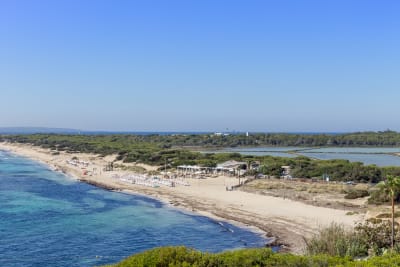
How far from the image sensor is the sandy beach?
32.2 meters

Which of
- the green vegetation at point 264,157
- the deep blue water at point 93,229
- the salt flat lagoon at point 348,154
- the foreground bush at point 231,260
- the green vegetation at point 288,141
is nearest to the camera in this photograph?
the foreground bush at point 231,260

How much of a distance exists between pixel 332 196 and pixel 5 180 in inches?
1807

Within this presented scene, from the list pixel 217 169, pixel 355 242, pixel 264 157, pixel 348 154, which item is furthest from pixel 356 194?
pixel 348 154

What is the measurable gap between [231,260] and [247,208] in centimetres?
A: 2479

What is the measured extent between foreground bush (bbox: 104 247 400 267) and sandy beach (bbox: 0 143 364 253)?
10901mm

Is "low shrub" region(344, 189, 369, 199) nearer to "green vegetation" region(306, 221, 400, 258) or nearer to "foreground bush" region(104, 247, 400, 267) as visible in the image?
"green vegetation" region(306, 221, 400, 258)

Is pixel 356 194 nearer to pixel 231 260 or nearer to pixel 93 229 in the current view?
pixel 93 229

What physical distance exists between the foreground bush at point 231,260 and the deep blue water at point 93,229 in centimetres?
1148

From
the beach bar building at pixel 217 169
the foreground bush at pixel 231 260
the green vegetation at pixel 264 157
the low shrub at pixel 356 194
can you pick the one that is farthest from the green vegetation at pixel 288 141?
the foreground bush at pixel 231 260

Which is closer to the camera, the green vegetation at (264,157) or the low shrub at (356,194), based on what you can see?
the low shrub at (356,194)

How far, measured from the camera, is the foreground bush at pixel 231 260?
1484 cm

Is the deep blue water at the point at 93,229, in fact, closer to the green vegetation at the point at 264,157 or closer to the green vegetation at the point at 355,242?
the green vegetation at the point at 355,242

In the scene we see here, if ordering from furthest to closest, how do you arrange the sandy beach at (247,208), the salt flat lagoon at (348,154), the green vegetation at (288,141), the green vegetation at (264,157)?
1. the green vegetation at (288,141)
2. the salt flat lagoon at (348,154)
3. the green vegetation at (264,157)
4. the sandy beach at (247,208)

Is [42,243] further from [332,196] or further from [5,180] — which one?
[5,180]
